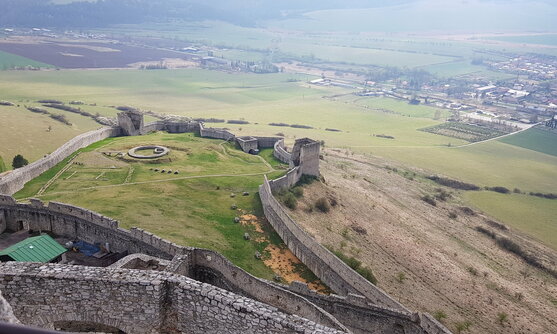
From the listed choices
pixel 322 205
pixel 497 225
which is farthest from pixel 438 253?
pixel 497 225

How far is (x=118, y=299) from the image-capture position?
15844 millimetres

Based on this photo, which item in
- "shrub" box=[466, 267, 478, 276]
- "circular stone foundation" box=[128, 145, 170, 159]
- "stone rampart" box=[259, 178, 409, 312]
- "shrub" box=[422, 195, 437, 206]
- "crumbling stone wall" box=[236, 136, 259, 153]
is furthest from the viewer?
"crumbling stone wall" box=[236, 136, 259, 153]

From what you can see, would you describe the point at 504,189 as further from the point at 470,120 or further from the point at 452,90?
the point at 452,90

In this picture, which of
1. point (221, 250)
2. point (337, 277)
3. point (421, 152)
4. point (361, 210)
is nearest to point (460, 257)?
point (361, 210)

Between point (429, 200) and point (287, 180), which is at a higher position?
point (287, 180)

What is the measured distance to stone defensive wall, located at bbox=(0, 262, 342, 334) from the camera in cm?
1547

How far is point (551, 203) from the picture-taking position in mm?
74750

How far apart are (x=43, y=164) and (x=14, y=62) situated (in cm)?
Answer: 14202

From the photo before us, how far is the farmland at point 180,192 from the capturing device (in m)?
37.0

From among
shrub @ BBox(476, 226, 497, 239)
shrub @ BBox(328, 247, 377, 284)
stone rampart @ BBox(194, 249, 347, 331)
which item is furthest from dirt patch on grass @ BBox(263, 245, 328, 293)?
shrub @ BBox(476, 226, 497, 239)

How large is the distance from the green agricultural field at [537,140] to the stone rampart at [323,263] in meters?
88.9

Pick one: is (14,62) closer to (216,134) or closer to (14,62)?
(14,62)

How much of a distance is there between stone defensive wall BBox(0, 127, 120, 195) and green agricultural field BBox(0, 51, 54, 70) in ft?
389

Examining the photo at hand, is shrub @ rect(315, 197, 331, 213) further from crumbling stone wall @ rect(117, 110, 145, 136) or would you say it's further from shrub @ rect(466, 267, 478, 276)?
crumbling stone wall @ rect(117, 110, 145, 136)
